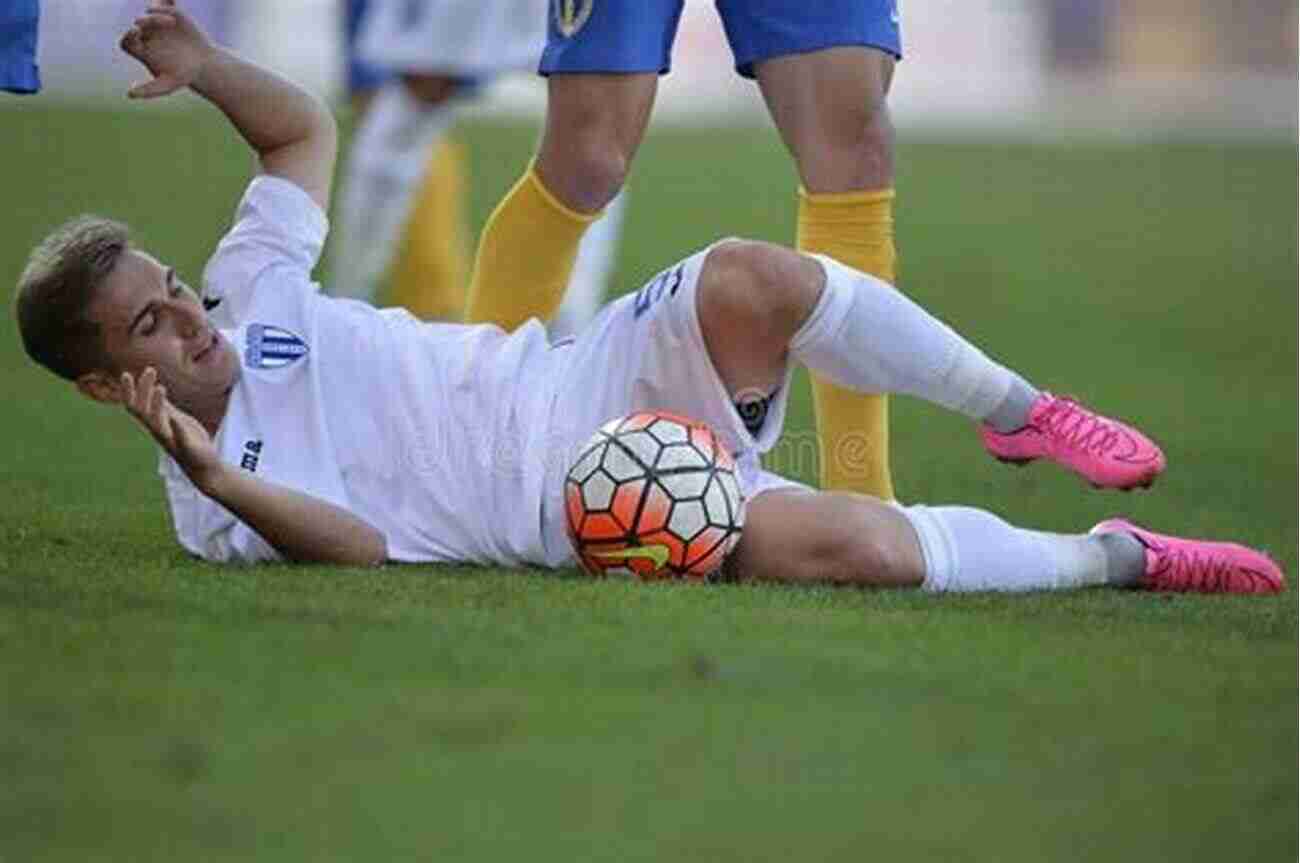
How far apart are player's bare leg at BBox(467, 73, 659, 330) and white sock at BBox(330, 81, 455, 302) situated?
3.25 m

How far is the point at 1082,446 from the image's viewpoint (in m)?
5.60

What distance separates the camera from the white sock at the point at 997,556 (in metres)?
5.53

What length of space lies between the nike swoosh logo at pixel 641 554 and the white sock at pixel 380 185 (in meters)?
4.28

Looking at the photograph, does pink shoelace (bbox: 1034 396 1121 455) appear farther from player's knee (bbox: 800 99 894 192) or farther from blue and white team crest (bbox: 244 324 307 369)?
blue and white team crest (bbox: 244 324 307 369)

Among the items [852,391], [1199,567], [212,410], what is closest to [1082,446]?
[1199,567]

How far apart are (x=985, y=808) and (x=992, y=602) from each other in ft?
4.20

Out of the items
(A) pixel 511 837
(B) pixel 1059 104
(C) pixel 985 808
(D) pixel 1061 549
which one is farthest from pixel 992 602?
(B) pixel 1059 104

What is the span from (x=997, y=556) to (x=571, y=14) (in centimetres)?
136

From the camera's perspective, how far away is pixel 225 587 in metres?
5.26

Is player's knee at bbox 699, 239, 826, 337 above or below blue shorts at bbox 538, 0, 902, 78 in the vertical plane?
below

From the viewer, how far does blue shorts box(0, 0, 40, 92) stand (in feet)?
19.5

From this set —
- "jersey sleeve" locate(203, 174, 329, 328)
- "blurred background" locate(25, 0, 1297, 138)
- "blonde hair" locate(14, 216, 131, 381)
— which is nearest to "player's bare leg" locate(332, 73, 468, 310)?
"jersey sleeve" locate(203, 174, 329, 328)

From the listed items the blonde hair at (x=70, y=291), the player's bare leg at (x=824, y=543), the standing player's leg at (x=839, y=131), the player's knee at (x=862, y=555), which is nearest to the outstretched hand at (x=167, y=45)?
the blonde hair at (x=70, y=291)

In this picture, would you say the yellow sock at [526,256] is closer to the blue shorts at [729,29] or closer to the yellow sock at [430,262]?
the blue shorts at [729,29]
